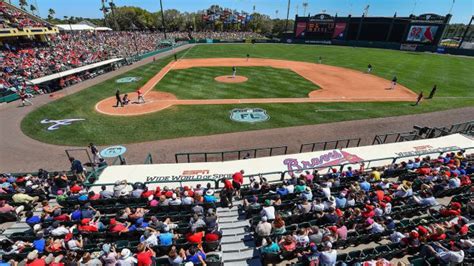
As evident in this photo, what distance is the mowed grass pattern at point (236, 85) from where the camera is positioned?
96.0 ft

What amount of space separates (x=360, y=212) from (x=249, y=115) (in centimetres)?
1551

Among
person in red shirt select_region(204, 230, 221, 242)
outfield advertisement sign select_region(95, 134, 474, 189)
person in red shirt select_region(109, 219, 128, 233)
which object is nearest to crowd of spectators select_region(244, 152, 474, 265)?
person in red shirt select_region(204, 230, 221, 242)

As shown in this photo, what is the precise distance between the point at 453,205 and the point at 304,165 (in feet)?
22.6

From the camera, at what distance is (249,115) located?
77.2 feet

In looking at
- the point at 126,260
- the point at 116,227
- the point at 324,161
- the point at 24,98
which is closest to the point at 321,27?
the point at 324,161

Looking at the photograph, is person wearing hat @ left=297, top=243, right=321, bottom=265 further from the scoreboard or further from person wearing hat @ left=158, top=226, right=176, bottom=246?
the scoreboard

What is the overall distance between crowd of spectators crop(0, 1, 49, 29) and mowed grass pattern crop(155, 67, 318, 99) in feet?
77.1

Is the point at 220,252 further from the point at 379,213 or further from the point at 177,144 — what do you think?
the point at 177,144

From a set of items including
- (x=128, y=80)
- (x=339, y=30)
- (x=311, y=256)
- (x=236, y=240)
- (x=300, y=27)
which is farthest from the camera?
(x=300, y=27)

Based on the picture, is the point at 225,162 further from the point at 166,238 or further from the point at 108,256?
the point at 108,256

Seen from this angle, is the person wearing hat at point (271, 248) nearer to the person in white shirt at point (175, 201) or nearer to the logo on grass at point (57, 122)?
the person in white shirt at point (175, 201)

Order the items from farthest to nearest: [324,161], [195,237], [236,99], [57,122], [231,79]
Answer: [231,79], [236,99], [57,122], [324,161], [195,237]

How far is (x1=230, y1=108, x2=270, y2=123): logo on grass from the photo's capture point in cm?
2261

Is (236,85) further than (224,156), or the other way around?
(236,85)
